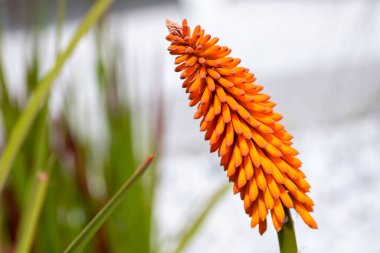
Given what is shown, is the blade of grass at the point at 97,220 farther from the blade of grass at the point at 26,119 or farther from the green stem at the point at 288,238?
the blade of grass at the point at 26,119

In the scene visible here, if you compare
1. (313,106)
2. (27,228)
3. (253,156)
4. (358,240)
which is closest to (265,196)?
(253,156)

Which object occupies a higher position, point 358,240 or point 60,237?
point 60,237

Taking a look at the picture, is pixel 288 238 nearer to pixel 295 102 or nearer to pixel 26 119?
pixel 26 119

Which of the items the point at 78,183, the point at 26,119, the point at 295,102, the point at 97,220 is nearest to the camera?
the point at 97,220

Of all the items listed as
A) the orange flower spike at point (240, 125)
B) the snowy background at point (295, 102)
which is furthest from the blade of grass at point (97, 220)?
the snowy background at point (295, 102)

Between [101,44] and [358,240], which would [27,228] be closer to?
[101,44]

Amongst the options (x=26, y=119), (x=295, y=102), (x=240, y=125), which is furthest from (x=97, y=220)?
(x=295, y=102)

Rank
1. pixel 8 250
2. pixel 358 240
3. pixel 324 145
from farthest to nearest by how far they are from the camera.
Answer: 1. pixel 324 145
2. pixel 358 240
3. pixel 8 250

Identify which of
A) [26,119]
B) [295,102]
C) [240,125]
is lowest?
[295,102]
